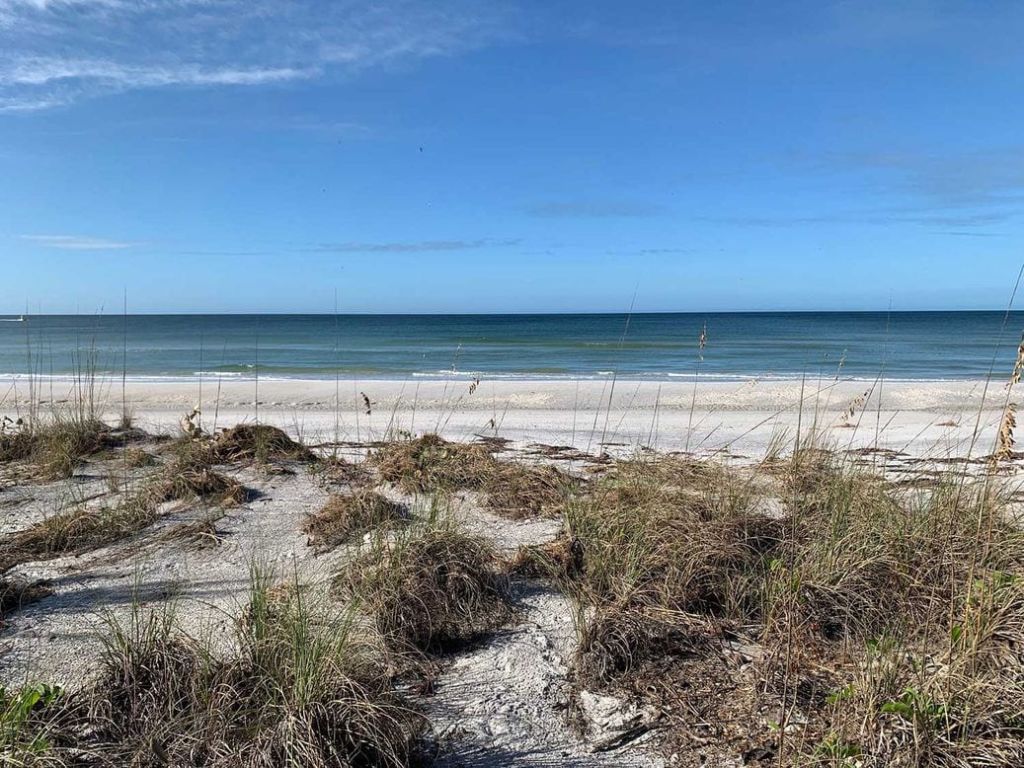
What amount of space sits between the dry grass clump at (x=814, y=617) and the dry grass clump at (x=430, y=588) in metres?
0.44

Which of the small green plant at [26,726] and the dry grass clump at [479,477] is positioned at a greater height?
the dry grass clump at [479,477]

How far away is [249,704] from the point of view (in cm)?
255

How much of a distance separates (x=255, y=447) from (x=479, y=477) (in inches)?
91.6

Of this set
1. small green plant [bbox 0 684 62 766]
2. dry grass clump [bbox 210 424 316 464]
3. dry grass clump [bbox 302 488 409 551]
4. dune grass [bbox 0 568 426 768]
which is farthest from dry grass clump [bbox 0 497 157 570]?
small green plant [bbox 0 684 62 766]

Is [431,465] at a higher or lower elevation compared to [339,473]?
higher

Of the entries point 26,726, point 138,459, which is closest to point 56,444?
point 138,459

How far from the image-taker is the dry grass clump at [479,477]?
518 centimetres

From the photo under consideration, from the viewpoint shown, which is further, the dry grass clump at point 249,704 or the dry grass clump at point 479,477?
the dry grass clump at point 479,477

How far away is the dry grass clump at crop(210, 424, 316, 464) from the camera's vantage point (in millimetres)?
6473

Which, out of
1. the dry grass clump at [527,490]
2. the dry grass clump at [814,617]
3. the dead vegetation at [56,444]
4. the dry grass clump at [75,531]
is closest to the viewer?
the dry grass clump at [814,617]

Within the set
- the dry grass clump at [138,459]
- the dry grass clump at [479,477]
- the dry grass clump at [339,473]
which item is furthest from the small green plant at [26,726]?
the dry grass clump at [138,459]

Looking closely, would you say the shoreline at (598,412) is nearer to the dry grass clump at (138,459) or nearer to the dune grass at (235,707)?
the dry grass clump at (138,459)

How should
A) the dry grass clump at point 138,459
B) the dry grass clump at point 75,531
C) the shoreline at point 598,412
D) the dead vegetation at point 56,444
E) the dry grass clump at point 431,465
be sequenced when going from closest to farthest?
1. the dry grass clump at point 75,531
2. the dry grass clump at point 431,465
3. the dead vegetation at point 56,444
4. the dry grass clump at point 138,459
5. the shoreline at point 598,412

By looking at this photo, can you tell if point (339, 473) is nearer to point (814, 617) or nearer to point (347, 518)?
point (347, 518)
